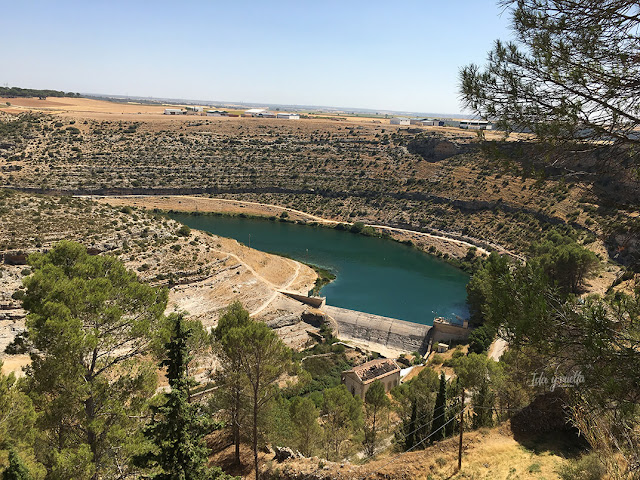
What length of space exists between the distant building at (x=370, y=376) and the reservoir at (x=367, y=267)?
1352 centimetres

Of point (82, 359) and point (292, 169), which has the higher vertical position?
point (82, 359)

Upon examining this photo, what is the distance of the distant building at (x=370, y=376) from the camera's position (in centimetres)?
2428

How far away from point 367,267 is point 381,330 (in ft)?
56.1

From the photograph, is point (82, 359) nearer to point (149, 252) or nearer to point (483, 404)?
point (483, 404)

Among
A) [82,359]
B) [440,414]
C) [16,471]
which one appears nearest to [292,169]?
[440,414]

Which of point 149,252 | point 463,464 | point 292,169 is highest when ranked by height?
point 292,169

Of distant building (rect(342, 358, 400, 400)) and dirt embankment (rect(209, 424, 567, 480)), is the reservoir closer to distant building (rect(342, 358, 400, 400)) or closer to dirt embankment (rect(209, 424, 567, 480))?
distant building (rect(342, 358, 400, 400))

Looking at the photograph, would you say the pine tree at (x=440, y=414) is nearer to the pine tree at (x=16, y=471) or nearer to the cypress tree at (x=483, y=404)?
the cypress tree at (x=483, y=404)

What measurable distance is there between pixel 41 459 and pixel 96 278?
4373 mm

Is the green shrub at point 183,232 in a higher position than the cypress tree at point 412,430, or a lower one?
higher

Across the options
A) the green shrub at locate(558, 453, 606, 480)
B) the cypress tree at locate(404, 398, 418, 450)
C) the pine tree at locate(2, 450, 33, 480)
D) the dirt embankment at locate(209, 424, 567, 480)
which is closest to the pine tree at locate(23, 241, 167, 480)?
the pine tree at locate(2, 450, 33, 480)

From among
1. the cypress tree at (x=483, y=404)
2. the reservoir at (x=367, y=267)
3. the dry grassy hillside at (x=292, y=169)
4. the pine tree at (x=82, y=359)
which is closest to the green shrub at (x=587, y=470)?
the cypress tree at (x=483, y=404)

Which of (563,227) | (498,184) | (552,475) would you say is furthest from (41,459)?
(498,184)

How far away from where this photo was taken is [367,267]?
52531 mm
